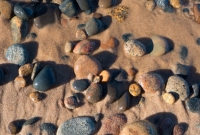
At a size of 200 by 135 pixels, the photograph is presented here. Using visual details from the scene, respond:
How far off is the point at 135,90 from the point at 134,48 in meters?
0.65

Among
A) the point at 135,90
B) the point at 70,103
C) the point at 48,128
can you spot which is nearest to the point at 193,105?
the point at 135,90

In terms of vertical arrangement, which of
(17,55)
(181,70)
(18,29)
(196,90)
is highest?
(18,29)

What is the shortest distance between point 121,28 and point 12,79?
1.84 metres

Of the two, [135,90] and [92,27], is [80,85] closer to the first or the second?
[135,90]

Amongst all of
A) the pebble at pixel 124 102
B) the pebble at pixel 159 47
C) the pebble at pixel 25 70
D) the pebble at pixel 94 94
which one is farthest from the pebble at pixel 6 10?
the pebble at pixel 159 47

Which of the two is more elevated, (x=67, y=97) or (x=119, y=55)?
(x=119, y=55)

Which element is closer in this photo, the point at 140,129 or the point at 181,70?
the point at 140,129

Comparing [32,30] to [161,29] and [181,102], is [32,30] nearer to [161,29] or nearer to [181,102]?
[161,29]

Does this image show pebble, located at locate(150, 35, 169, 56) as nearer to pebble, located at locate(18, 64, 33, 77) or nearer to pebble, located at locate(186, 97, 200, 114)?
pebble, located at locate(186, 97, 200, 114)

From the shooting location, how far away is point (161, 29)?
448cm

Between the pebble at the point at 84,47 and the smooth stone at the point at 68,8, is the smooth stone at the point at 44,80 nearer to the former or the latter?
the pebble at the point at 84,47

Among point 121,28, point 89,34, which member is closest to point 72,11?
point 89,34

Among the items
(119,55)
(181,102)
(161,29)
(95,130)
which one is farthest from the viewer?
(161,29)

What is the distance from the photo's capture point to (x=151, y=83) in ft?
12.8
